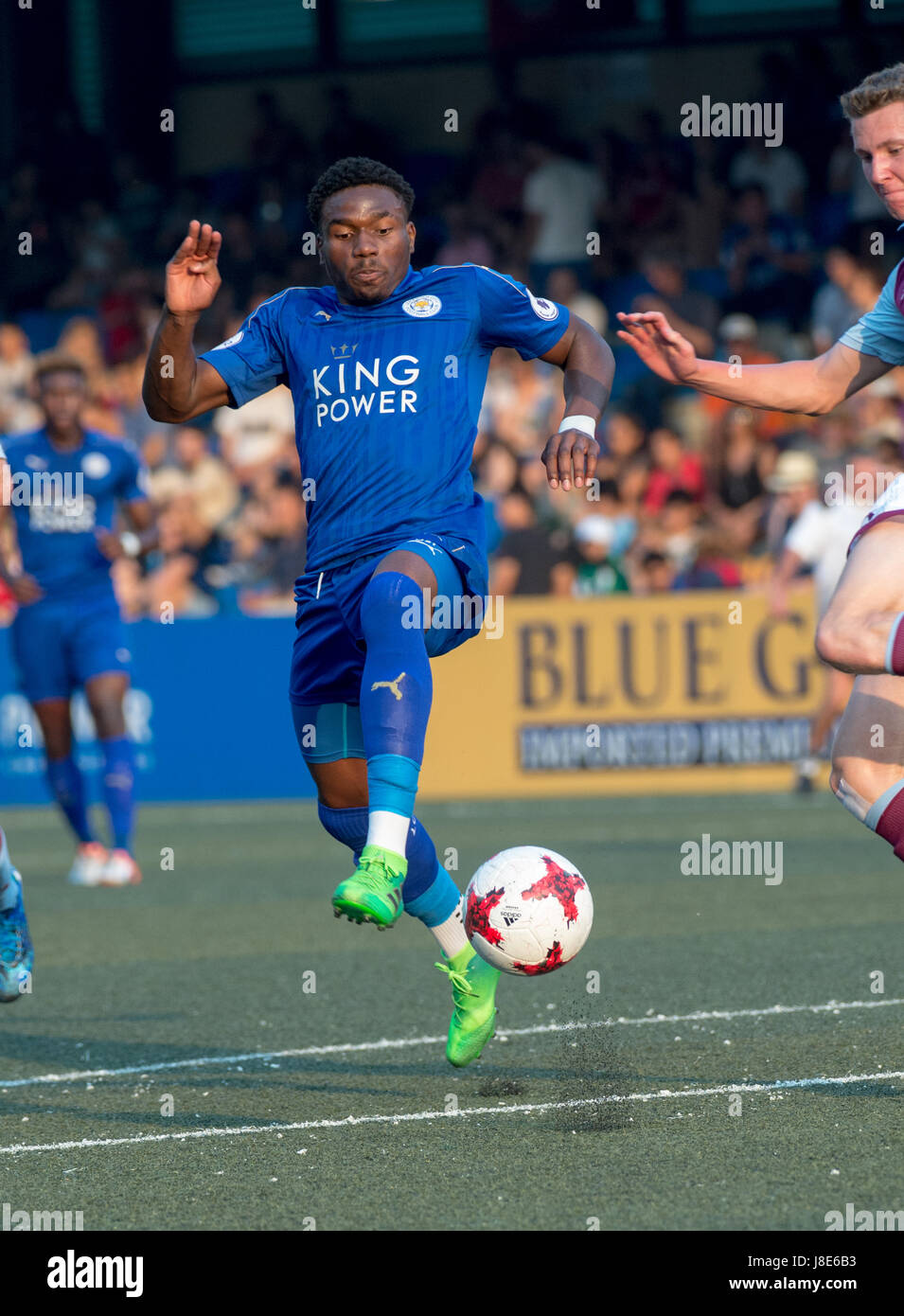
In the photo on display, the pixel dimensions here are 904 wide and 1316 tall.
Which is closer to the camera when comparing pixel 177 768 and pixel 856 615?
pixel 856 615

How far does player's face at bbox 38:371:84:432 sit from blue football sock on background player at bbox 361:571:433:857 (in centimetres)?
615

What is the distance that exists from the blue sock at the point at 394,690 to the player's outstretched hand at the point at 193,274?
86 cm

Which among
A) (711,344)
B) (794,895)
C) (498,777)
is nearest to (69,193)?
(711,344)

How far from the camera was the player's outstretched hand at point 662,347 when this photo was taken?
520 cm

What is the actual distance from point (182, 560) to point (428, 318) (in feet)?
39.7

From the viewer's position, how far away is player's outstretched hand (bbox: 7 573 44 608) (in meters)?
10.5

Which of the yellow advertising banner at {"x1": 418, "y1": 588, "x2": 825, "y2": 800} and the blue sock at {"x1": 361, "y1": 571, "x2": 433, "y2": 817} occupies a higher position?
the blue sock at {"x1": 361, "y1": 571, "x2": 433, "y2": 817}

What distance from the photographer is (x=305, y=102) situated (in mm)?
22797

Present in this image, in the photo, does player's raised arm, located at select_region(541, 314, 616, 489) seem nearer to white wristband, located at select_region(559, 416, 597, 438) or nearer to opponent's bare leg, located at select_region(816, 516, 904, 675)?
white wristband, located at select_region(559, 416, 597, 438)

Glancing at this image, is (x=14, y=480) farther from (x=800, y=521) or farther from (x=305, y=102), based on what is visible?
(x=305, y=102)

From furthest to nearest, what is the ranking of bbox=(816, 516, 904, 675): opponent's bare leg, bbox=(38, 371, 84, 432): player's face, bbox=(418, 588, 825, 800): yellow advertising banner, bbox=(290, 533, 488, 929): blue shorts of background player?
bbox=(418, 588, 825, 800): yellow advertising banner → bbox=(38, 371, 84, 432): player's face → bbox=(290, 533, 488, 929): blue shorts of background player → bbox=(816, 516, 904, 675): opponent's bare leg
